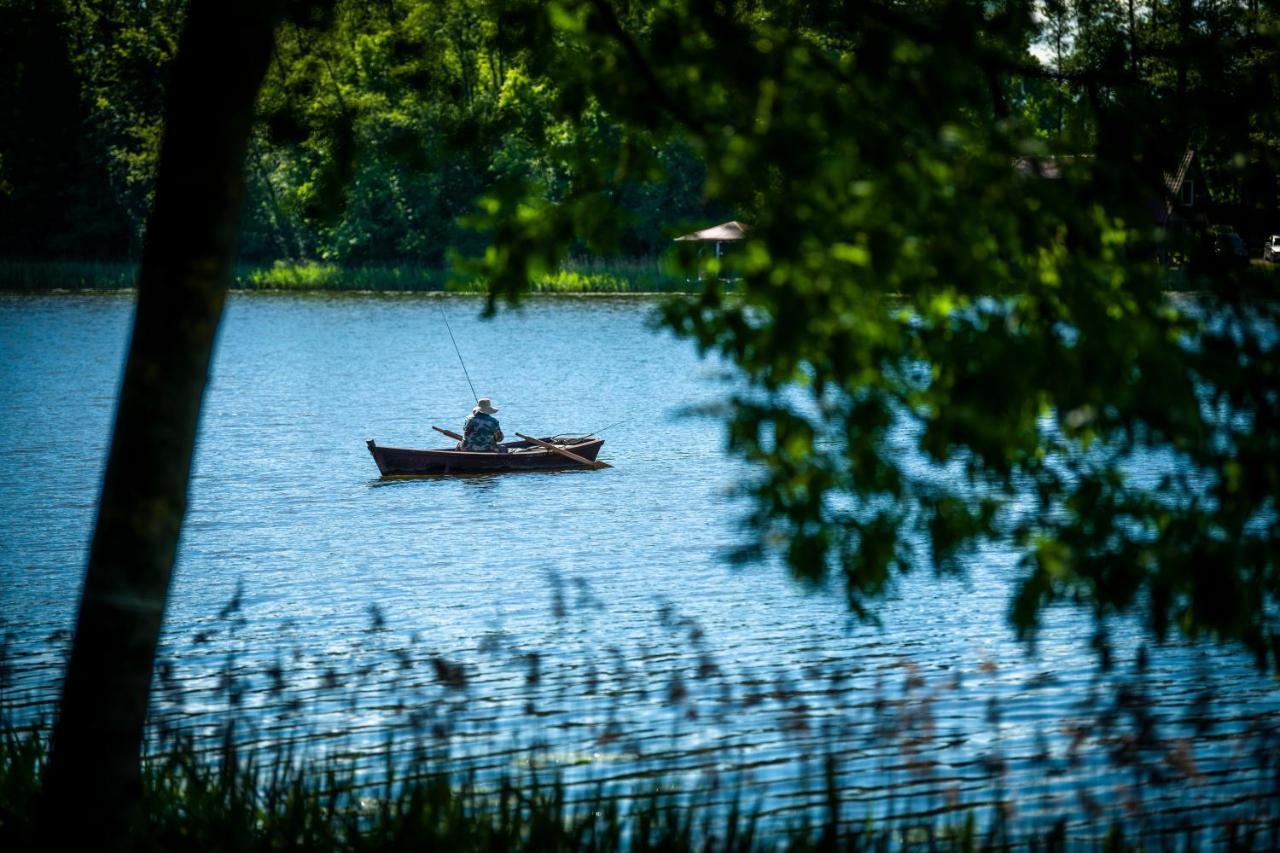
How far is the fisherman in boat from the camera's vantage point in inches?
1072

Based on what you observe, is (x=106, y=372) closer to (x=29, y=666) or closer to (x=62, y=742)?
(x=29, y=666)

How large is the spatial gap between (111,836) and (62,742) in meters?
0.39

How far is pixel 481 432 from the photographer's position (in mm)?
27250

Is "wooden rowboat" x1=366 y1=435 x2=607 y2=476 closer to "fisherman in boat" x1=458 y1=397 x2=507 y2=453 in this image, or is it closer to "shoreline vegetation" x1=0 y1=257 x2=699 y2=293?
"fisherman in boat" x1=458 y1=397 x2=507 y2=453

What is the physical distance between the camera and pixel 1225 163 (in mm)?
6656

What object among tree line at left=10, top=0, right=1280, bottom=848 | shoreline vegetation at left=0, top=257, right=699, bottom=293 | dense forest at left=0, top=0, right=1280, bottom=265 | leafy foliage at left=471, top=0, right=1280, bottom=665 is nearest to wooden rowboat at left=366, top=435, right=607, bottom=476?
dense forest at left=0, top=0, right=1280, bottom=265

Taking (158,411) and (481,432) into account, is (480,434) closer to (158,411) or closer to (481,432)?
(481,432)

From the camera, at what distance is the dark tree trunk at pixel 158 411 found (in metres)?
5.51

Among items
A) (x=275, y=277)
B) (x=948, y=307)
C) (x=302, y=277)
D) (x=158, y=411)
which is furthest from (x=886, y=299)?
(x=275, y=277)

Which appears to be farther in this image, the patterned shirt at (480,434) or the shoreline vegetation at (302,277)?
the shoreline vegetation at (302,277)

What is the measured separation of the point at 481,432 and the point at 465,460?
58cm

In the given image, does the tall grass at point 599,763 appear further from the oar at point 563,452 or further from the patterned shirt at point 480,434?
the oar at point 563,452

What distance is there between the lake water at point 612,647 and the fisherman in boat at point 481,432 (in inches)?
27.4

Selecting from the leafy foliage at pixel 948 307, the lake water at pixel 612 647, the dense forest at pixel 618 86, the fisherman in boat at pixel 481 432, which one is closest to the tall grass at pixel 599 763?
the lake water at pixel 612 647
